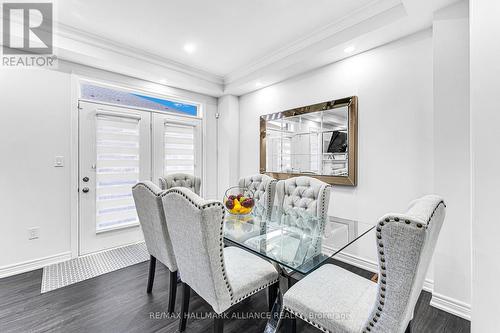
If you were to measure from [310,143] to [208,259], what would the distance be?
2331 millimetres

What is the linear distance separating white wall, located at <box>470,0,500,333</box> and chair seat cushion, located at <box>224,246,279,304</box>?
1.20 meters

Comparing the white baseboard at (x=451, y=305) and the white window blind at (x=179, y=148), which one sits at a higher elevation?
the white window blind at (x=179, y=148)

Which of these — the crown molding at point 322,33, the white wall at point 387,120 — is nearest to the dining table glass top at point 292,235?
the white wall at point 387,120

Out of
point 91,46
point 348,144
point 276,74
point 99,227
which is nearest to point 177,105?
point 91,46

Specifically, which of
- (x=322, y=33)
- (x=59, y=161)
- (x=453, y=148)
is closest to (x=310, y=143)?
(x=322, y=33)

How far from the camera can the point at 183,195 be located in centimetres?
126

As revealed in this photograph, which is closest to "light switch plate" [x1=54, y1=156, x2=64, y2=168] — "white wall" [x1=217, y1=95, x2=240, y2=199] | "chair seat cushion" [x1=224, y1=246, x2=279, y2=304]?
"white wall" [x1=217, y1=95, x2=240, y2=199]

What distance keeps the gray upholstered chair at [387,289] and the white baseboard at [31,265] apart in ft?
9.78

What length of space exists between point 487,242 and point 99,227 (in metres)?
3.90

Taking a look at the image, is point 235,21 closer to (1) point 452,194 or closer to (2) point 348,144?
(2) point 348,144

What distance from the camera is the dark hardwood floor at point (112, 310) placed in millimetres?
1697

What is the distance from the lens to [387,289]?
91cm

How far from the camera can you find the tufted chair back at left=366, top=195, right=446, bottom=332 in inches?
31.4

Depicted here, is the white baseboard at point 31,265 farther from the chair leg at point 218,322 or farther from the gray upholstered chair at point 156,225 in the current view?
the chair leg at point 218,322
